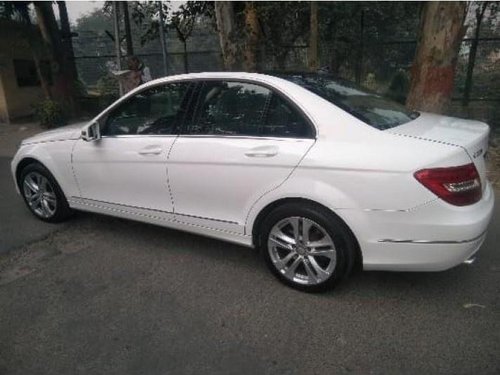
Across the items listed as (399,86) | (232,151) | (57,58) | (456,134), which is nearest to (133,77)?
(57,58)

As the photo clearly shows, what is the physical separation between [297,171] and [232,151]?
558mm

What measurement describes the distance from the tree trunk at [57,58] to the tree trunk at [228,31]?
21.0 ft

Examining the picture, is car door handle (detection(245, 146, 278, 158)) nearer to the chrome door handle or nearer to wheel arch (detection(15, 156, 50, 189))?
the chrome door handle

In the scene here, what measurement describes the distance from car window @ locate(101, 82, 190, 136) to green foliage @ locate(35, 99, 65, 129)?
8.55 m

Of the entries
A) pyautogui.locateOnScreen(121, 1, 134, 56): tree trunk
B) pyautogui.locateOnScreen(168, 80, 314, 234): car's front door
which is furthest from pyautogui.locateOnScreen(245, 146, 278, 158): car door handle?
pyautogui.locateOnScreen(121, 1, 134, 56): tree trunk

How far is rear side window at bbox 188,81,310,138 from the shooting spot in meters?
3.18

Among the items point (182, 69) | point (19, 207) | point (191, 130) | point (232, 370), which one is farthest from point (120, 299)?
point (182, 69)

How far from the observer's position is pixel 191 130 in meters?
3.61

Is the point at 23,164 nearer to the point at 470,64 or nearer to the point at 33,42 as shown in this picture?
the point at 33,42

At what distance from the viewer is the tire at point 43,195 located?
183 inches

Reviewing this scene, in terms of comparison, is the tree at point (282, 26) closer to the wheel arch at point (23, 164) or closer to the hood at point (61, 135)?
the hood at point (61, 135)

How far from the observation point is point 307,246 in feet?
10.5

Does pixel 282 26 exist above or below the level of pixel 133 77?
above

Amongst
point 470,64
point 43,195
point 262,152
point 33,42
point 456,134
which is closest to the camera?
point 456,134
